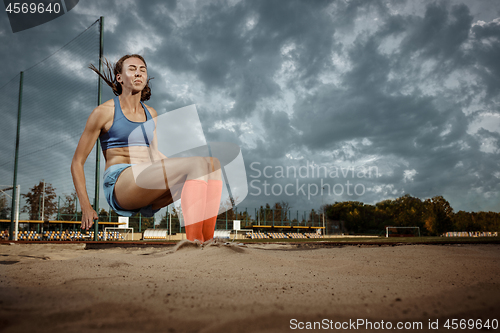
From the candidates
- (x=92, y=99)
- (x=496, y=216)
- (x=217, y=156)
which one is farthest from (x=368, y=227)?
(x=217, y=156)

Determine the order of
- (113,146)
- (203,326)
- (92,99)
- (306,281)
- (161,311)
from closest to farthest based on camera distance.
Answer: (203,326), (161,311), (306,281), (113,146), (92,99)

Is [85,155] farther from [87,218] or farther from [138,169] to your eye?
[138,169]

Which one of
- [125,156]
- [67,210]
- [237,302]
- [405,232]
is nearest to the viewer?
[237,302]

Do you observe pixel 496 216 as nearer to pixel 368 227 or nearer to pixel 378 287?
pixel 368 227

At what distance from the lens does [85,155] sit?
7.25 ft

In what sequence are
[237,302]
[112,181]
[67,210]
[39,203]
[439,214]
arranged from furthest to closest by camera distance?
[439,214] → [39,203] → [67,210] → [112,181] → [237,302]

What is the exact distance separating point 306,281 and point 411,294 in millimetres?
566

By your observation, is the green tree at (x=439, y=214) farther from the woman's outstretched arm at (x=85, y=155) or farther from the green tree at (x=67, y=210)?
the woman's outstretched arm at (x=85, y=155)

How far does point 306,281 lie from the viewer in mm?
1658

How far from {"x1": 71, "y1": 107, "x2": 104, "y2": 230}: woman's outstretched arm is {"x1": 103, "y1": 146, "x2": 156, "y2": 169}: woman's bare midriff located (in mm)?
141

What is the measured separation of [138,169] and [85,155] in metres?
0.57

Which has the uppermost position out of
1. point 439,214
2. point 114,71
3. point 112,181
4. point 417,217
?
point 114,71

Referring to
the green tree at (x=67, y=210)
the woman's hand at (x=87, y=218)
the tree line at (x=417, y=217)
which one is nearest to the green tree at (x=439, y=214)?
the tree line at (x=417, y=217)

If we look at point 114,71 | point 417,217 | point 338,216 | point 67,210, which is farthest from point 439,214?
point 114,71
